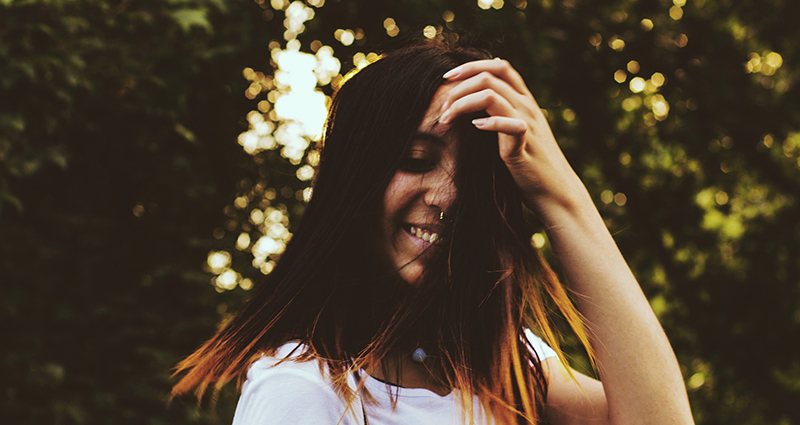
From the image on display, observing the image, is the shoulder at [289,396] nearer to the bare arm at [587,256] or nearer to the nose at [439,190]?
the nose at [439,190]

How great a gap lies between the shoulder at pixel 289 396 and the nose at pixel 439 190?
41cm

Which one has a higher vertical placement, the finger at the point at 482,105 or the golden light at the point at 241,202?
the finger at the point at 482,105

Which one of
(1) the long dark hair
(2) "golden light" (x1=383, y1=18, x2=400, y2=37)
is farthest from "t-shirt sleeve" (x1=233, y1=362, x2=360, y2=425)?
(2) "golden light" (x1=383, y1=18, x2=400, y2=37)

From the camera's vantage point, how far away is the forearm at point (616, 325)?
1.16 metres

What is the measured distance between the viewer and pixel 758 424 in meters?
4.05

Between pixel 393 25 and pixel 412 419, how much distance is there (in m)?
2.35

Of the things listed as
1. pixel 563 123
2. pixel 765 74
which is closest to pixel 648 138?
pixel 563 123

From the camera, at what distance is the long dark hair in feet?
4.03

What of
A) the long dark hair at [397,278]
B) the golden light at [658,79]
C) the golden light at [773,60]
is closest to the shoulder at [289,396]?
the long dark hair at [397,278]

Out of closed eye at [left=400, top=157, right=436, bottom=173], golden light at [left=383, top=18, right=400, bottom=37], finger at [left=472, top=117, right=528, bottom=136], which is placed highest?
golden light at [left=383, top=18, right=400, bottom=37]

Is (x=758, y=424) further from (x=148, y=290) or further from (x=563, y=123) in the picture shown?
(x=148, y=290)

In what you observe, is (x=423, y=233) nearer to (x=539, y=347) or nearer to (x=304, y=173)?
(x=539, y=347)

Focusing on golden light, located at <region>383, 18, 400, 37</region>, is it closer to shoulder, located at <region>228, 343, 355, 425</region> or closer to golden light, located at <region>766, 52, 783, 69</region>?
shoulder, located at <region>228, 343, 355, 425</region>

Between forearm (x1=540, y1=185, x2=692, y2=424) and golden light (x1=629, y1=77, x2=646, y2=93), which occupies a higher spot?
golden light (x1=629, y1=77, x2=646, y2=93)
